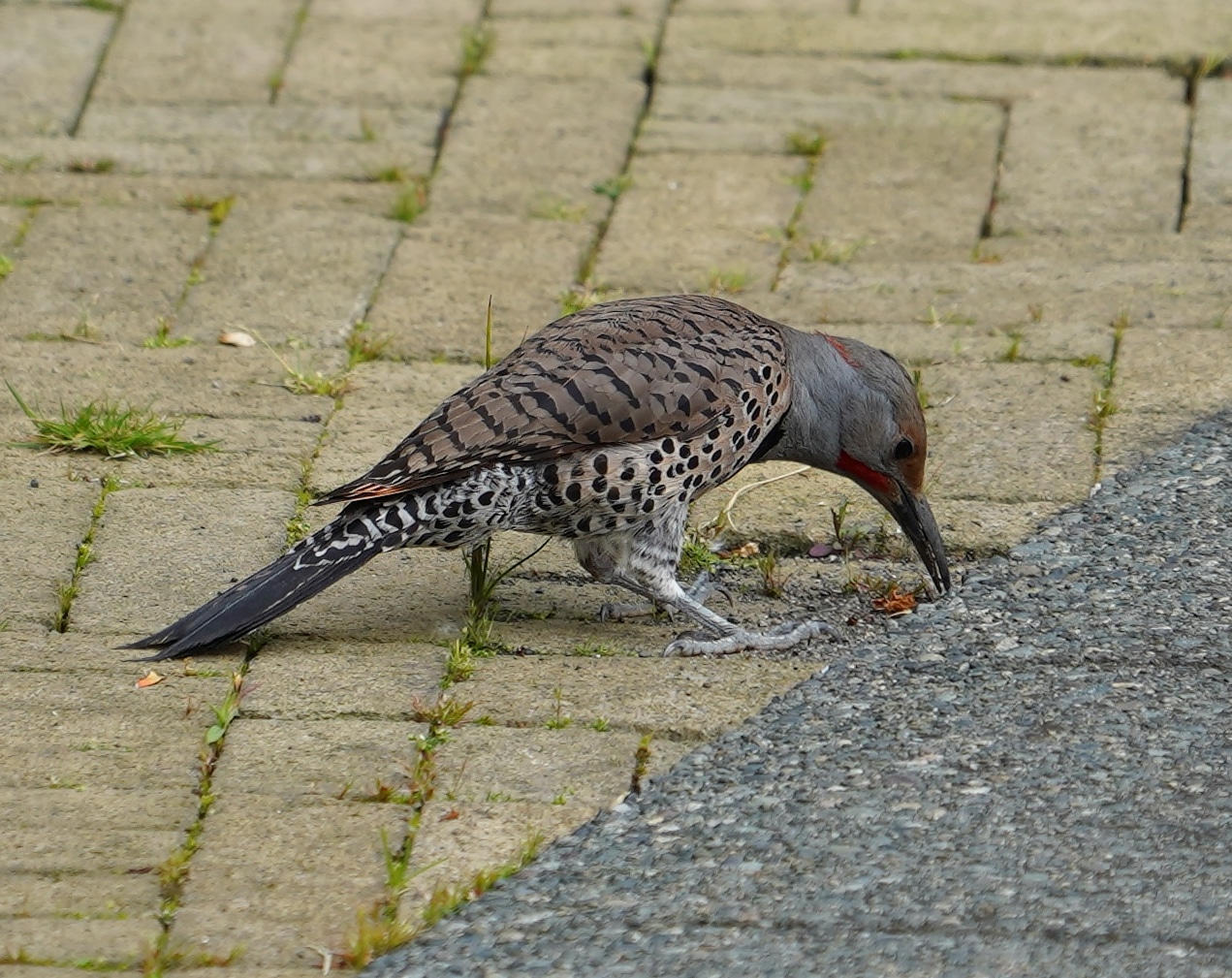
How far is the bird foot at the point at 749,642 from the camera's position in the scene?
403 cm

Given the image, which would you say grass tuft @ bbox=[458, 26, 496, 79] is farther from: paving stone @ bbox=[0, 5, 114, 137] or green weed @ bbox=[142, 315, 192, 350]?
green weed @ bbox=[142, 315, 192, 350]

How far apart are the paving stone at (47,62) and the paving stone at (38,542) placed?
8.09 feet

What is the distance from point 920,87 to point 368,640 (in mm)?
3714

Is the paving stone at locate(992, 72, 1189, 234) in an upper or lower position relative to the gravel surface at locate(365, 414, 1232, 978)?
upper

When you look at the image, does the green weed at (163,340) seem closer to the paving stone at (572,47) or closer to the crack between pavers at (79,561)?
the crack between pavers at (79,561)

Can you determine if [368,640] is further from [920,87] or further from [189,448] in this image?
[920,87]

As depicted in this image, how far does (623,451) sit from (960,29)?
398 centimetres

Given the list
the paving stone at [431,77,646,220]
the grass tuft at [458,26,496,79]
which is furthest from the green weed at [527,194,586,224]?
the grass tuft at [458,26,496,79]

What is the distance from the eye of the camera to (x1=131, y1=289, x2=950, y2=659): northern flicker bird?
3904mm

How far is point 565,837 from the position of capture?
332 cm

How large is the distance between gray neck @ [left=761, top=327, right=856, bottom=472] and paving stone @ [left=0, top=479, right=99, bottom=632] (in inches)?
63.0

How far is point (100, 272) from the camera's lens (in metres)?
5.81

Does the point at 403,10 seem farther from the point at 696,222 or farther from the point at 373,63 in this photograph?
the point at 696,222

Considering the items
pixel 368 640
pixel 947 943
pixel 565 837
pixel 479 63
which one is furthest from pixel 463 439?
pixel 479 63
